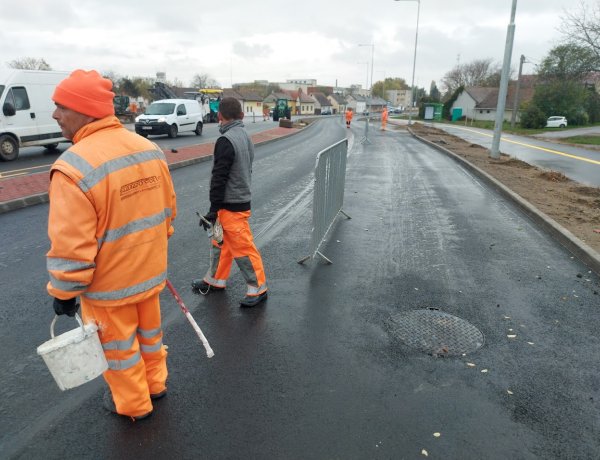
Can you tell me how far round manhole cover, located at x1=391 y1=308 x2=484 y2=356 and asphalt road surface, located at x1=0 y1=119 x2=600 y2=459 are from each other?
5 cm

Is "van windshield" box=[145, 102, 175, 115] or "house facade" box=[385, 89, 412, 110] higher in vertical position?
"house facade" box=[385, 89, 412, 110]

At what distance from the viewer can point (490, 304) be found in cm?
442

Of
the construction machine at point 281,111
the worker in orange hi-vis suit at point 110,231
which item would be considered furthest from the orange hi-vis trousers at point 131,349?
the construction machine at point 281,111

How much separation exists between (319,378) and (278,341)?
0.61 metres

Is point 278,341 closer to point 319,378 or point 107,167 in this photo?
point 319,378

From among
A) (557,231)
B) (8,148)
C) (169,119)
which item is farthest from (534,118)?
(8,148)

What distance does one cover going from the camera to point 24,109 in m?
13.6

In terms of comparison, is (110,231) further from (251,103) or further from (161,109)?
(251,103)

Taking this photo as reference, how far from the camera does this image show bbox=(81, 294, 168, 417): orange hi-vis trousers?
2475mm

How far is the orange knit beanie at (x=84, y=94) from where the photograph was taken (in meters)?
2.25

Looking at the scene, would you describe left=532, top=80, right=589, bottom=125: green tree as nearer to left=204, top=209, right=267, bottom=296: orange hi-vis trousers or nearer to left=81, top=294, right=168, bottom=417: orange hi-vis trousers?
left=204, top=209, right=267, bottom=296: orange hi-vis trousers

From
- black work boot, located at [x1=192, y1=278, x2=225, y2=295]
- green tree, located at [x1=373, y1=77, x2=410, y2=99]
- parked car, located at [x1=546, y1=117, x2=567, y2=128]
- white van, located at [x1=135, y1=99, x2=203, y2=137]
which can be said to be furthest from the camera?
green tree, located at [x1=373, y1=77, x2=410, y2=99]

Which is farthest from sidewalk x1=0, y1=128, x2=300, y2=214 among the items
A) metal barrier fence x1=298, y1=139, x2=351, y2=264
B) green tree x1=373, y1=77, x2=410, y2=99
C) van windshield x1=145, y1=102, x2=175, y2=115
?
green tree x1=373, y1=77, x2=410, y2=99

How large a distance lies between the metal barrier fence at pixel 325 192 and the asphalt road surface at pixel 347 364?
33cm
